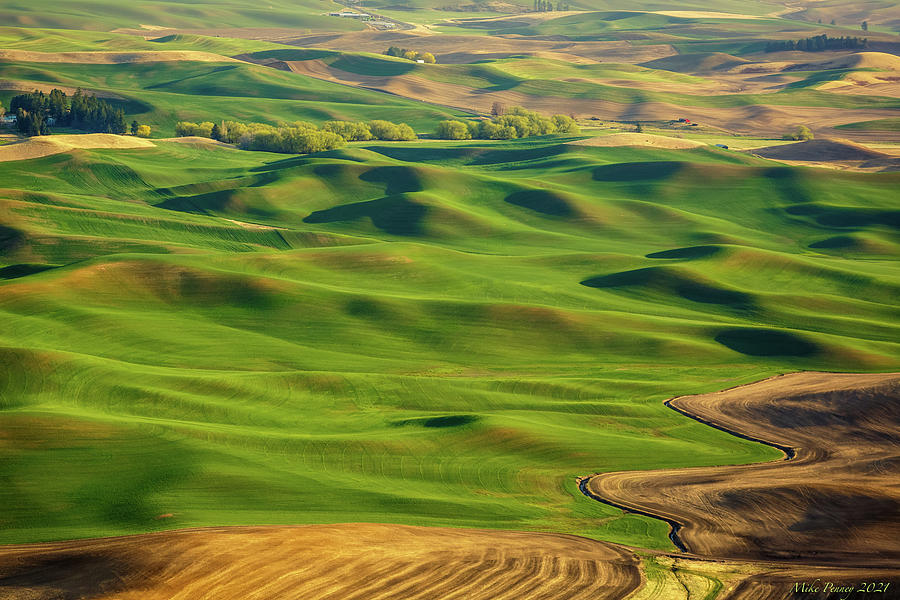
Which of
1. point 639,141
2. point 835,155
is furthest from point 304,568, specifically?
point 835,155

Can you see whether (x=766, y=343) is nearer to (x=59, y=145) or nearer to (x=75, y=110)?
(x=59, y=145)

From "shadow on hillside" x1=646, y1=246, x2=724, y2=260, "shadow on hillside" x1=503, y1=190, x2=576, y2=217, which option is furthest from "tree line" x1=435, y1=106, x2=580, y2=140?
"shadow on hillside" x1=646, y1=246, x2=724, y2=260

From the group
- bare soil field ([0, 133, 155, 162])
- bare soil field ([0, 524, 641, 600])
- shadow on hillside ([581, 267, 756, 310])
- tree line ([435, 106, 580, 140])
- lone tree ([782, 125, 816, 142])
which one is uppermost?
lone tree ([782, 125, 816, 142])

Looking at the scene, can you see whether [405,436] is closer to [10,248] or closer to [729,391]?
[729,391]

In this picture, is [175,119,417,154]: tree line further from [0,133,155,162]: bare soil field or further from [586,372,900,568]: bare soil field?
[586,372,900,568]: bare soil field

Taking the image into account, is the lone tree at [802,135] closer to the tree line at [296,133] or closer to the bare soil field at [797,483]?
the tree line at [296,133]

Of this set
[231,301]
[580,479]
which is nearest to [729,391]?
[580,479]
